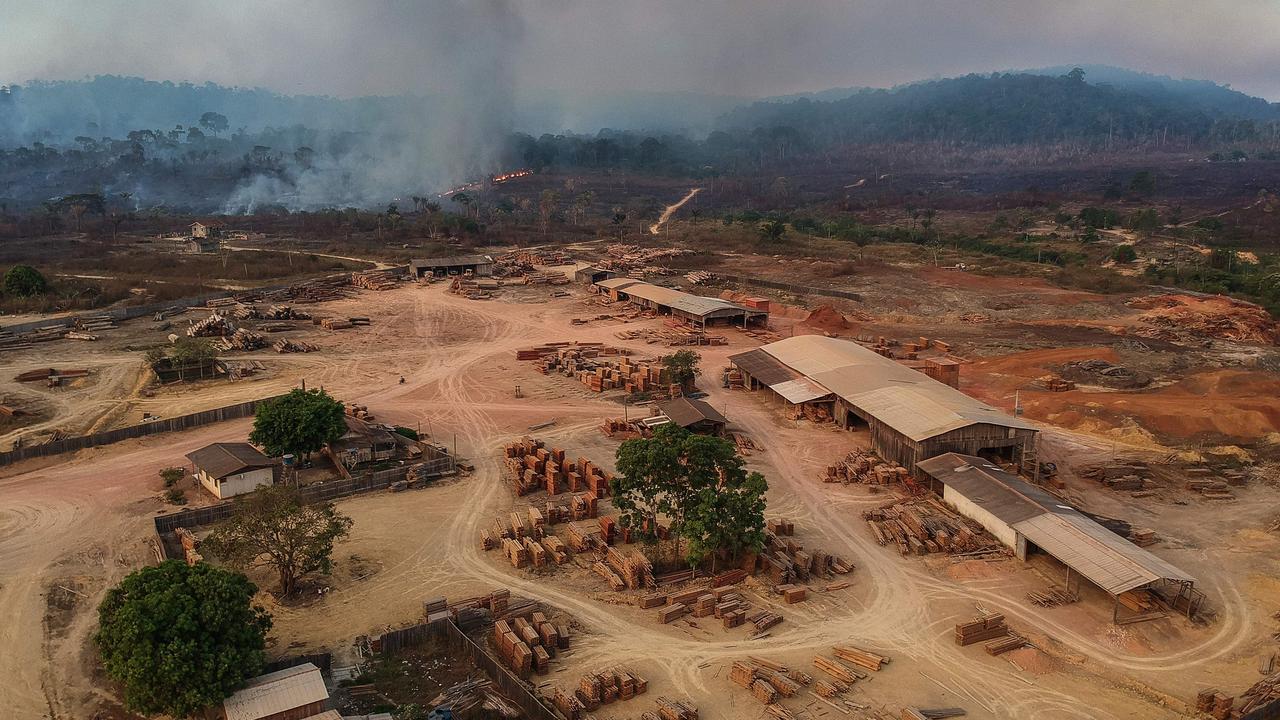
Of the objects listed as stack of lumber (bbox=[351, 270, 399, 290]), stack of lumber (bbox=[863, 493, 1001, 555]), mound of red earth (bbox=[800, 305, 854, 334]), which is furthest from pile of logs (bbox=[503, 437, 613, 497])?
stack of lumber (bbox=[351, 270, 399, 290])

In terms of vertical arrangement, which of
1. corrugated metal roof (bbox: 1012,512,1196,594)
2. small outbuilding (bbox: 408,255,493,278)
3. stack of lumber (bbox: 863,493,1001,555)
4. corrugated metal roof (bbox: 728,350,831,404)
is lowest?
stack of lumber (bbox: 863,493,1001,555)

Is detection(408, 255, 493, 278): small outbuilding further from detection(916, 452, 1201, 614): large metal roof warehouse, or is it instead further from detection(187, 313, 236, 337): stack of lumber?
detection(916, 452, 1201, 614): large metal roof warehouse

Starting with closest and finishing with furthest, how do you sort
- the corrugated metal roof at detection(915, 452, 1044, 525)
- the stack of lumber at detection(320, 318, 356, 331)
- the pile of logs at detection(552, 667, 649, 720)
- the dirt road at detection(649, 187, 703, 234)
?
1. the pile of logs at detection(552, 667, 649, 720)
2. the corrugated metal roof at detection(915, 452, 1044, 525)
3. the stack of lumber at detection(320, 318, 356, 331)
4. the dirt road at detection(649, 187, 703, 234)

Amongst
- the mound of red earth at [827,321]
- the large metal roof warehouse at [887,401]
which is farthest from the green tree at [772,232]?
the large metal roof warehouse at [887,401]

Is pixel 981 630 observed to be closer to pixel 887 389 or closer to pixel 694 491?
pixel 694 491

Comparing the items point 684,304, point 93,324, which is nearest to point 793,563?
point 684,304
